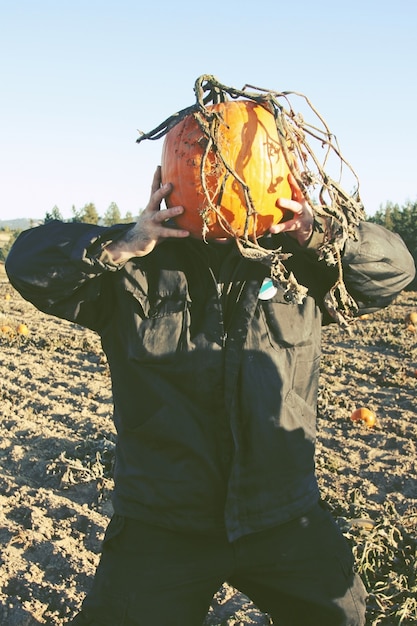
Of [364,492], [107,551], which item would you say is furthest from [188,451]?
[364,492]

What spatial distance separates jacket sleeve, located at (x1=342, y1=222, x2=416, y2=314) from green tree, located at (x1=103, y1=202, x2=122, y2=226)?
148 feet

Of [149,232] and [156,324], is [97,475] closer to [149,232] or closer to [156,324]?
[156,324]

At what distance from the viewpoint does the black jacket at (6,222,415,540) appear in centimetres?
245

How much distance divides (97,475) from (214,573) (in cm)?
260

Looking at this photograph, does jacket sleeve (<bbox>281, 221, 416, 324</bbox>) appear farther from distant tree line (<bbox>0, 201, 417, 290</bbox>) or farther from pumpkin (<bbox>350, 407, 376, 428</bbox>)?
distant tree line (<bbox>0, 201, 417, 290</bbox>)

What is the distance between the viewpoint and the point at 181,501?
8.02 ft

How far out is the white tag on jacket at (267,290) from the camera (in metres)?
2.54

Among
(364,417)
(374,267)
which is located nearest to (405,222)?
(364,417)

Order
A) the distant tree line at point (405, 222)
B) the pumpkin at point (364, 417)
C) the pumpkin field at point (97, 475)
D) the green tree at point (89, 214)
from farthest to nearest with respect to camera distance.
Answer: the green tree at point (89, 214), the distant tree line at point (405, 222), the pumpkin at point (364, 417), the pumpkin field at point (97, 475)

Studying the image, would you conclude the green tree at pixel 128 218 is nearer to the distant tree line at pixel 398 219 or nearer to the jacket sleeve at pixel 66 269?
the distant tree line at pixel 398 219

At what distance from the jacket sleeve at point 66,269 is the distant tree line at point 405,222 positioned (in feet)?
59.7

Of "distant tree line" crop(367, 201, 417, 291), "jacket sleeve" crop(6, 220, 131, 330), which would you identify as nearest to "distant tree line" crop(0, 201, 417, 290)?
"distant tree line" crop(367, 201, 417, 291)

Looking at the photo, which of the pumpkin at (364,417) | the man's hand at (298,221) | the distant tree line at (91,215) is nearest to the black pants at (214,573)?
the man's hand at (298,221)

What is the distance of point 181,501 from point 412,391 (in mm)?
5517
